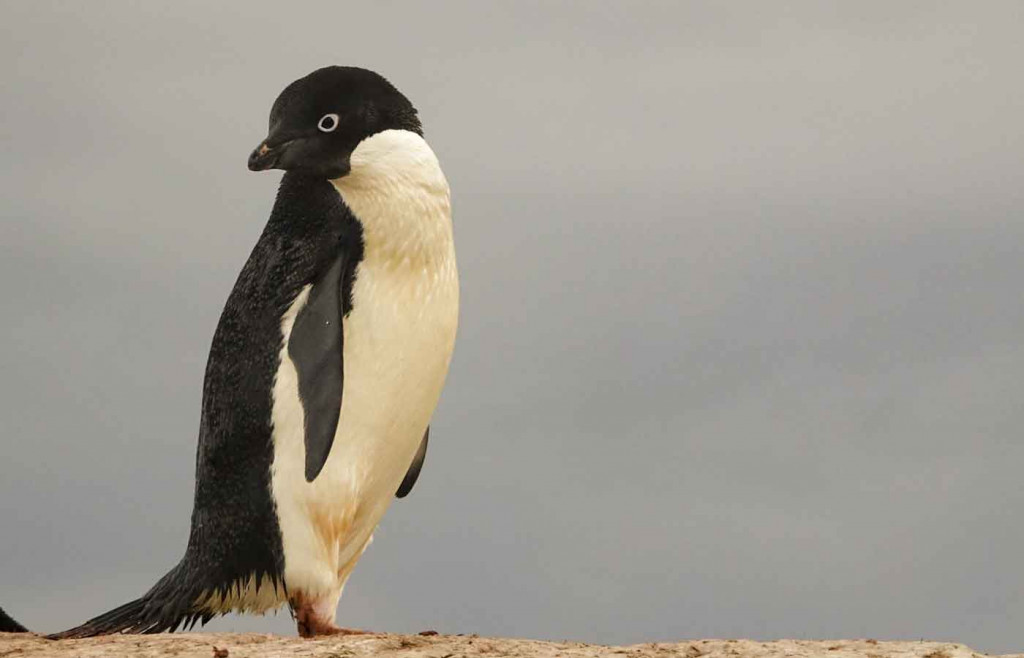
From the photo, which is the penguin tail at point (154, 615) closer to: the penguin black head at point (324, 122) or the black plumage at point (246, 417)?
the black plumage at point (246, 417)

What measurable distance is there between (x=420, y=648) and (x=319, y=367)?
5.10 feet

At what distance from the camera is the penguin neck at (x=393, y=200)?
7867mm

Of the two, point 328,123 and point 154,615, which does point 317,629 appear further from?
point 328,123

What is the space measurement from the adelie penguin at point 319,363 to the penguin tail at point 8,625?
61cm

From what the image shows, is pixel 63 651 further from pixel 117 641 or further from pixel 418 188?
pixel 418 188

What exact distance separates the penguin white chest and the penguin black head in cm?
10

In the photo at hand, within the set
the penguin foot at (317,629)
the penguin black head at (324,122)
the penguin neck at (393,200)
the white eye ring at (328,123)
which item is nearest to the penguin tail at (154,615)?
the penguin foot at (317,629)

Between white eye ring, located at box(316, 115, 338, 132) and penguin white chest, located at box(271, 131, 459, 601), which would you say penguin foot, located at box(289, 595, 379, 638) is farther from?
white eye ring, located at box(316, 115, 338, 132)

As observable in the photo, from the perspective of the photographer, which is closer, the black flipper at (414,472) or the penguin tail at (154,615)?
the penguin tail at (154,615)

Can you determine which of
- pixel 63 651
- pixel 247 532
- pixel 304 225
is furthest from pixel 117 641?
pixel 304 225

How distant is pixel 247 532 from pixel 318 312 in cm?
120

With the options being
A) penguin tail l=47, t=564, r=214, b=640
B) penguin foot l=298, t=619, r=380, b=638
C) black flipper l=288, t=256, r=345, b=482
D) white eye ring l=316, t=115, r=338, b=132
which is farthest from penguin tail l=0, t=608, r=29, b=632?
white eye ring l=316, t=115, r=338, b=132

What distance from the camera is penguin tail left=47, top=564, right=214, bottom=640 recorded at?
26.2 feet

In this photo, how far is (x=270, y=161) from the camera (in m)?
7.95
